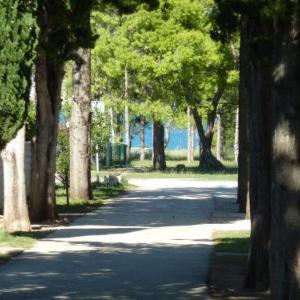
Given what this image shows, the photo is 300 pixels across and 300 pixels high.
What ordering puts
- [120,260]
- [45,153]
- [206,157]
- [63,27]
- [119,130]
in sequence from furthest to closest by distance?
1. [119,130]
2. [206,157]
3. [45,153]
4. [63,27]
5. [120,260]

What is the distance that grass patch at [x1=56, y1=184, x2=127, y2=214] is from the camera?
25166 millimetres

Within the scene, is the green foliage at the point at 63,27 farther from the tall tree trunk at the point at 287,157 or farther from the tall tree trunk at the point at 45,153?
the tall tree trunk at the point at 287,157

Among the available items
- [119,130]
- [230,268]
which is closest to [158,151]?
[119,130]

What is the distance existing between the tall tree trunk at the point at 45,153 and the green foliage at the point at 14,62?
4361 millimetres

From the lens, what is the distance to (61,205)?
2645 cm

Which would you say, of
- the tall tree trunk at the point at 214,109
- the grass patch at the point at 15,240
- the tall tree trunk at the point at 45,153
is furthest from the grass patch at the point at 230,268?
the tall tree trunk at the point at 214,109

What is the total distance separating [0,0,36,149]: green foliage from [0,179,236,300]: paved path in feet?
7.20

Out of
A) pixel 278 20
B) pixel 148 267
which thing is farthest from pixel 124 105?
pixel 278 20

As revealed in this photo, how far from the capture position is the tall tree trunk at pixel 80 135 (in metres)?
28.5

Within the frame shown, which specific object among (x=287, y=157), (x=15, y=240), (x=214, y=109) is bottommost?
(x=15, y=240)

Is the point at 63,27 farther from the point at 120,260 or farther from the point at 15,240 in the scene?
the point at 120,260

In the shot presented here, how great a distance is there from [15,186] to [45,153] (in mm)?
2684

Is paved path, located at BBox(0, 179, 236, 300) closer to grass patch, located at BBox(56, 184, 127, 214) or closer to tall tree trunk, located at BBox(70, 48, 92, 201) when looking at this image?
grass patch, located at BBox(56, 184, 127, 214)

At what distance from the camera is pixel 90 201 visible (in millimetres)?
28281
